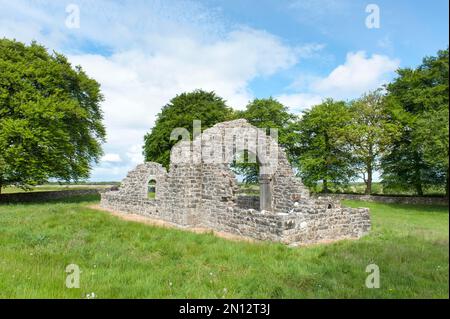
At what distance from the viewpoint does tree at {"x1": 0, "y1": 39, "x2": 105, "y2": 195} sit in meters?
19.6

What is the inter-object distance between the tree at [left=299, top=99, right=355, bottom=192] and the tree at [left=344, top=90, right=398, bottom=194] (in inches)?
29.3

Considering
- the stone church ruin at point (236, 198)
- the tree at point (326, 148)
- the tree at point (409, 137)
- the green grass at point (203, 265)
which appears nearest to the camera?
the green grass at point (203, 265)

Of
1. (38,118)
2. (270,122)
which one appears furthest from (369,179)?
(38,118)

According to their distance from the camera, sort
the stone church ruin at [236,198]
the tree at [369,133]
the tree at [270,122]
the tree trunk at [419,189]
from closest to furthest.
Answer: the stone church ruin at [236,198], the tree trunk at [419,189], the tree at [369,133], the tree at [270,122]

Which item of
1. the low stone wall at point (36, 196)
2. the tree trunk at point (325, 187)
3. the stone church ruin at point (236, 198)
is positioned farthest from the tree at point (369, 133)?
the low stone wall at point (36, 196)

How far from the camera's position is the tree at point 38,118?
1956cm

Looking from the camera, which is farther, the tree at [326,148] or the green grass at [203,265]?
the tree at [326,148]

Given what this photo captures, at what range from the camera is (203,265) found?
6.68 meters

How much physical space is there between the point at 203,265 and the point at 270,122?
26176 millimetres

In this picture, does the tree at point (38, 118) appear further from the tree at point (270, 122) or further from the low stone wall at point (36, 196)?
the tree at point (270, 122)

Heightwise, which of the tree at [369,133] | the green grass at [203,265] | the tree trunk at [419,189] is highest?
the tree at [369,133]

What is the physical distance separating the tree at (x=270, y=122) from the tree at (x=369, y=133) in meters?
5.90

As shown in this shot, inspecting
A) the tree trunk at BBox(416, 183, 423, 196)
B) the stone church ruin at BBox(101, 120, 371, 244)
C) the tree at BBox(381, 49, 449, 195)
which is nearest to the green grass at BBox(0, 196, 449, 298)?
the stone church ruin at BBox(101, 120, 371, 244)
